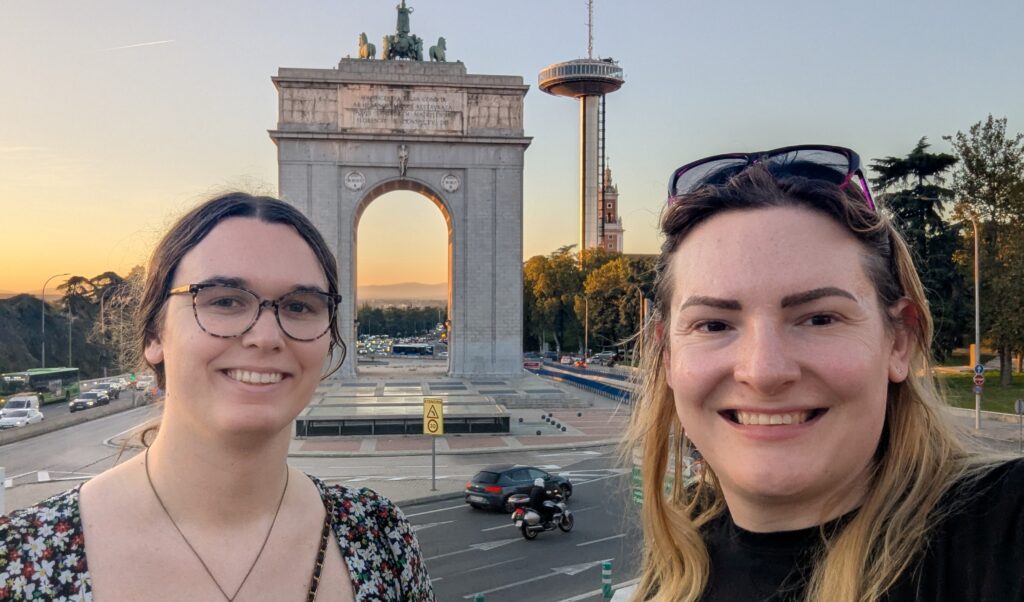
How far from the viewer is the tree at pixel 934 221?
33969 mm

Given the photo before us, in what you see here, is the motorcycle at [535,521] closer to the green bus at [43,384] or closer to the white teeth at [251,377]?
the white teeth at [251,377]

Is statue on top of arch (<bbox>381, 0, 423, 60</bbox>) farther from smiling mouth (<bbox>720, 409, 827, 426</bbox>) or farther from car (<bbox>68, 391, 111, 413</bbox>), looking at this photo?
smiling mouth (<bbox>720, 409, 827, 426</bbox>)

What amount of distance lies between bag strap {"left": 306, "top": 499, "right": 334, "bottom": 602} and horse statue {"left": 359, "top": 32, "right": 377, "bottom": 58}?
39.4 m

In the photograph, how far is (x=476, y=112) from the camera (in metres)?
39.2

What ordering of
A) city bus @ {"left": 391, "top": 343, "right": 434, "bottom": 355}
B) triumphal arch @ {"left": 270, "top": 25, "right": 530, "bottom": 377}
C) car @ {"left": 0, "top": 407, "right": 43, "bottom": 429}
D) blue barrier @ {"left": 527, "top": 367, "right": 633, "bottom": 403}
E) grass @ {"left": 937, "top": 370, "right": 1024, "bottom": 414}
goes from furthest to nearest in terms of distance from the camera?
city bus @ {"left": 391, "top": 343, "right": 434, "bottom": 355} → blue barrier @ {"left": 527, "top": 367, "right": 633, "bottom": 403} → triumphal arch @ {"left": 270, "top": 25, "right": 530, "bottom": 377} → grass @ {"left": 937, "top": 370, "right": 1024, "bottom": 414} → car @ {"left": 0, "top": 407, "right": 43, "bottom": 429}

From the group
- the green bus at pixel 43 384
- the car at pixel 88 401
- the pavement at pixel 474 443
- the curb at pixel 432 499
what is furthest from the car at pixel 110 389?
the curb at pixel 432 499

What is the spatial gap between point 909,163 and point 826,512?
36.6m

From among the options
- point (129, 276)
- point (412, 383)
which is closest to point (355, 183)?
point (412, 383)

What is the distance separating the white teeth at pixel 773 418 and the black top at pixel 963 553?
31 cm

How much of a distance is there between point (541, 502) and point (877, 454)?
1285 centimetres

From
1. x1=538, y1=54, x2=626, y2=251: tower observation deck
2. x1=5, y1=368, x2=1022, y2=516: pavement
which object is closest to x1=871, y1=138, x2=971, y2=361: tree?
x1=5, y1=368, x2=1022, y2=516: pavement

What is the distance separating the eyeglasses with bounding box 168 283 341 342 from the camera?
7.91 ft

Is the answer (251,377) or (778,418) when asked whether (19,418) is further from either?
(778,418)

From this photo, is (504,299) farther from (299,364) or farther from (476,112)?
(299,364)
